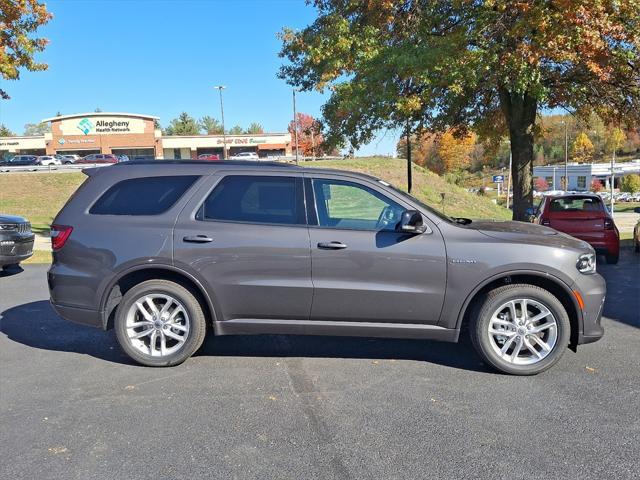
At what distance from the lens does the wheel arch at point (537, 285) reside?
433 centimetres

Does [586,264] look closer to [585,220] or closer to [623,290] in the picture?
[623,290]

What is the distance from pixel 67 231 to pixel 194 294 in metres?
1.24

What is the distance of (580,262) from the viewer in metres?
4.38

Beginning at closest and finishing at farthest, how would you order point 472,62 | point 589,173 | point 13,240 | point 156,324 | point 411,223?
point 411,223 → point 156,324 → point 13,240 → point 472,62 → point 589,173

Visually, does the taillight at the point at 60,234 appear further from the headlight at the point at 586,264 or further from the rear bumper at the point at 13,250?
the rear bumper at the point at 13,250

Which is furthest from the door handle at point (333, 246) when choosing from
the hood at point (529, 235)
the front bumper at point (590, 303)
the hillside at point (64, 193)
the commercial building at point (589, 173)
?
the commercial building at point (589, 173)

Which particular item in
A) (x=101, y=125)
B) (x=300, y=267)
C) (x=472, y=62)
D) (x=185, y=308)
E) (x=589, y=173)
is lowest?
(x=185, y=308)

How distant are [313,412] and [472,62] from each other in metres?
8.34

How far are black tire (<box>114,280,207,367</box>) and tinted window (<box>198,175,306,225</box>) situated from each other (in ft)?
2.22

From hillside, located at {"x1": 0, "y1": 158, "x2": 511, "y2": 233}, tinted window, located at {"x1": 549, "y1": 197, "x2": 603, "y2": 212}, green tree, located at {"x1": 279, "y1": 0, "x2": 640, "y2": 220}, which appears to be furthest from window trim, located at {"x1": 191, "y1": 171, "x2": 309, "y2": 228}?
hillside, located at {"x1": 0, "y1": 158, "x2": 511, "y2": 233}

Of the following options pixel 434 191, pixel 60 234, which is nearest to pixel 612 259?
pixel 60 234

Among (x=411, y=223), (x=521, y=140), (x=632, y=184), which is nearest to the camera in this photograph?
(x=411, y=223)

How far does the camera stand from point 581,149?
10788 cm

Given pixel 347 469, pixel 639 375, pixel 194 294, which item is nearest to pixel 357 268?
pixel 194 294
